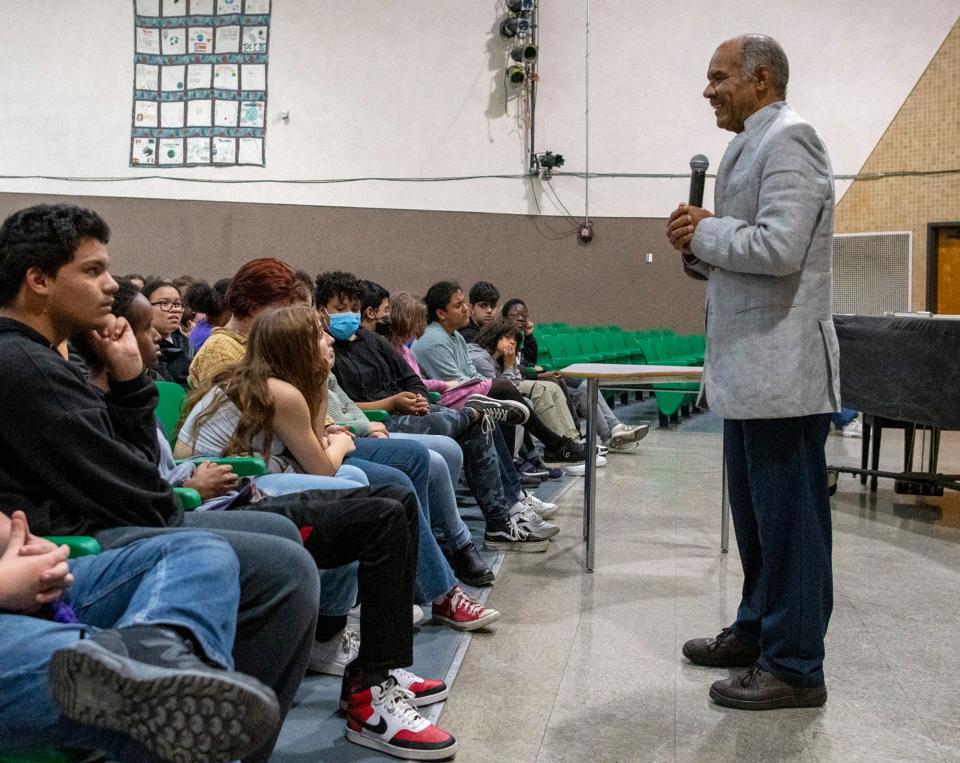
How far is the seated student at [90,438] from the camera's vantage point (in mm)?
1427

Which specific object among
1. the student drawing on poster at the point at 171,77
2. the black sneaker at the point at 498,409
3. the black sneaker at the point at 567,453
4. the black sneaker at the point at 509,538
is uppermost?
the student drawing on poster at the point at 171,77

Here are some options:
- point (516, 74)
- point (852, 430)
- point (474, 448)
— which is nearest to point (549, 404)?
point (474, 448)

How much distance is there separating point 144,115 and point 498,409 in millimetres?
8338

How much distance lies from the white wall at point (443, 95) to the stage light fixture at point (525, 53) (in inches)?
6.6

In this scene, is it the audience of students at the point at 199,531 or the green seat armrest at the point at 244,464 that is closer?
the audience of students at the point at 199,531

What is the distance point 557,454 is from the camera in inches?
219

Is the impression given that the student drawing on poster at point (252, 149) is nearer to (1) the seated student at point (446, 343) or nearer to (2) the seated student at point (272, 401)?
(1) the seated student at point (446, 343)

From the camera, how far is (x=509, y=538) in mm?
3723

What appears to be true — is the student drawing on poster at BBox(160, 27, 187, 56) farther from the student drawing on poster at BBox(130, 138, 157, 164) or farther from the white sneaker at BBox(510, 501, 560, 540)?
the white sneaker at BBox(510, 501, 560, 540)

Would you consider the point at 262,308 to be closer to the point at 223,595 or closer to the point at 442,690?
the point at 442,690

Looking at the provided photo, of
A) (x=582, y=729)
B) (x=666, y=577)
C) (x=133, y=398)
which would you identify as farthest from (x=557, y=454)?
(x=133, y=398)

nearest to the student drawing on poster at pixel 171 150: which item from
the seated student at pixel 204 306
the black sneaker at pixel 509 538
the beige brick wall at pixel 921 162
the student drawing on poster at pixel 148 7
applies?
the student drawing on poster at pixel 148 7

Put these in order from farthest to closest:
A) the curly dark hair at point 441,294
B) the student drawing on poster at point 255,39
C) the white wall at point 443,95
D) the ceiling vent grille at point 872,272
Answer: the student drawing on poster at point 255,39, the white wall at point 443,95, the ceiling vent grille at point 872,272, the curly dark hair at point 441,294

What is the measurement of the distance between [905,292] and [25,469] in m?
9.54
